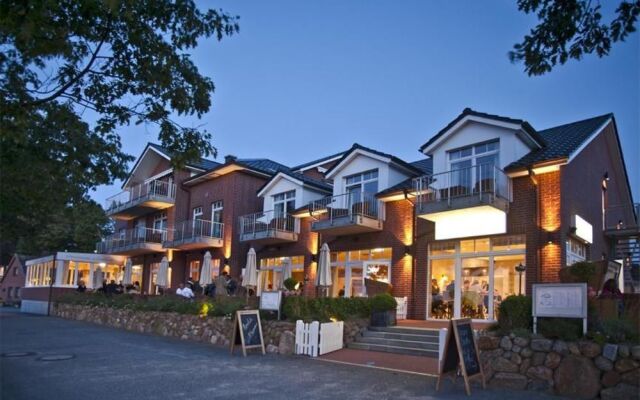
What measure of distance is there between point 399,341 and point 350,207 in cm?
763

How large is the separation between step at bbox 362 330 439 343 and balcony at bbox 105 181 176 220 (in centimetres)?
1882

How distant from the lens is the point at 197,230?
26453mm

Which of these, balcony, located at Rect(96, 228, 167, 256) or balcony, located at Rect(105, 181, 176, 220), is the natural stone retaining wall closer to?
balcony, located at Rect(96, 228, 167, 256)

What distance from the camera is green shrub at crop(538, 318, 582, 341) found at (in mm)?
8656

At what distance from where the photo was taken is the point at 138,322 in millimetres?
19391

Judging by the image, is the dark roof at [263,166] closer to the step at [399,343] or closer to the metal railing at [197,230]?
the metal railing at [197,230]

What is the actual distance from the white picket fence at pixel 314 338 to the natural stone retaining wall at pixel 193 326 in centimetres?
25

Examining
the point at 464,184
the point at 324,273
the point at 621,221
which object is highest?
the point at 464,184

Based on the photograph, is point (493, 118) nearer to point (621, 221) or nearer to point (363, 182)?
point (363, 182)

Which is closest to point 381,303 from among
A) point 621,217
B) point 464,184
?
point 464,184

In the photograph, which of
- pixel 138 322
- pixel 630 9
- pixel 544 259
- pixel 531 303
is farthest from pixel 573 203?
pixel 138 322

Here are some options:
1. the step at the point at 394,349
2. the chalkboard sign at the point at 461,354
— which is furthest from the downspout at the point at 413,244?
the chalkboard sign at the point at 461,354

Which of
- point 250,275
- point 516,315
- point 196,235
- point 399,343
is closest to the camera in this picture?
point 516,315

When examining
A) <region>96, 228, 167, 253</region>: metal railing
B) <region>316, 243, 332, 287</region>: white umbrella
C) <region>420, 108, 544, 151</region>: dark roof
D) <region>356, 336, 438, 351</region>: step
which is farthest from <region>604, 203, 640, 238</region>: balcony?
<region>96, 228, 167, 253</region>: metal railing
